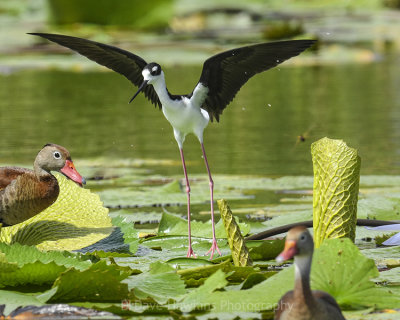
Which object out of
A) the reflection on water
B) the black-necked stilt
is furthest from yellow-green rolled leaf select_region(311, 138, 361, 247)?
the reflection on water

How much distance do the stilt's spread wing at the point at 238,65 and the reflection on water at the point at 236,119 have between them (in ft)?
6.68

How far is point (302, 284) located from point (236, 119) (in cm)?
676

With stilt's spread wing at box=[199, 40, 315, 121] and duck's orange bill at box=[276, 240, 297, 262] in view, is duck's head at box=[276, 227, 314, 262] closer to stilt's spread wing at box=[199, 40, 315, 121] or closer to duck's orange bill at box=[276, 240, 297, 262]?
duck's orange bill at box=[276, 240, 297, 262]

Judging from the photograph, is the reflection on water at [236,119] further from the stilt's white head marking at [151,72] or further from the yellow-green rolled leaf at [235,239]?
the yellow-green rolled leaf at [235,239]

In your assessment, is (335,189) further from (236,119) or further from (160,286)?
(236,119)

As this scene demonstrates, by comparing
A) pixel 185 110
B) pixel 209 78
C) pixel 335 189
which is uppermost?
pixel 209 78

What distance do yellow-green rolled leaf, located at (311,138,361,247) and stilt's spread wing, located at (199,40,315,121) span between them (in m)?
0.51

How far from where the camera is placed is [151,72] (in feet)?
11.3

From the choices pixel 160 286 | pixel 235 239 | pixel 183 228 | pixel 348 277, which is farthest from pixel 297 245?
pixel 183 228

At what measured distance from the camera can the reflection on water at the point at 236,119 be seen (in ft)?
21.8

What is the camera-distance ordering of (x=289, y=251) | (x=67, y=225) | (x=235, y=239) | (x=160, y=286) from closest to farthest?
(x=289, y=251) → (x=160, y=286) → (x=235, y=239) → (x=67, y=225)

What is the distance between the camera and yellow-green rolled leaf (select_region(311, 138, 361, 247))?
3316 mm

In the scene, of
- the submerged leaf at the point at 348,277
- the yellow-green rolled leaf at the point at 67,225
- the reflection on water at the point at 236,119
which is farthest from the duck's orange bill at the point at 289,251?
the reflection on water at the point at 236,119

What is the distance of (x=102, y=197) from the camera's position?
5039 millimetres
